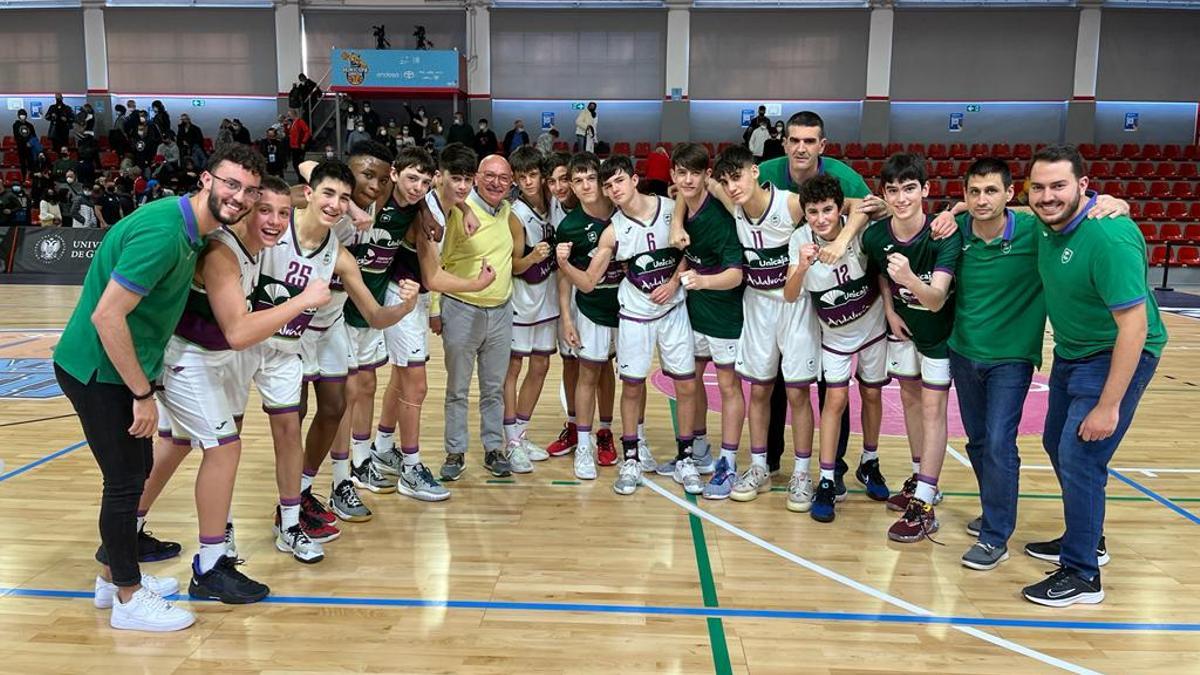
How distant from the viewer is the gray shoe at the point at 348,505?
4.95 m

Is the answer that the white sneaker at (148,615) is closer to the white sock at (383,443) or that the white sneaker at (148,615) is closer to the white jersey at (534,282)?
the white sock at (383,443)

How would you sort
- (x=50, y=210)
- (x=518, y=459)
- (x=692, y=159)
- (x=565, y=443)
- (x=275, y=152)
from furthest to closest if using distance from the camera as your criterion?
(x=275, y=152) < (x=50, y=210) < (x=565, y=443) < (x=518, y=459) < (x=692, y=159)

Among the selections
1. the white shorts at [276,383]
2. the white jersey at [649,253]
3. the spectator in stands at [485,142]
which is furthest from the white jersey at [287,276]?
the spectator in stands at [485,142]

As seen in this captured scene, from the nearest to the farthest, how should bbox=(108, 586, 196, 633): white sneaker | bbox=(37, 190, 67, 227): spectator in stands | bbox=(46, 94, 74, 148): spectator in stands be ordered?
bbox=(108, 586, 196, 633): white sneaker → bbox=(37, 190, 67, 227): spectator in stands → bbox=(46, 94, 74, 148): spectator in stands

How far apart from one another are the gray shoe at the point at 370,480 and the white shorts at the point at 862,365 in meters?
2.80

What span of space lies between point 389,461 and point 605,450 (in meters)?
1.47

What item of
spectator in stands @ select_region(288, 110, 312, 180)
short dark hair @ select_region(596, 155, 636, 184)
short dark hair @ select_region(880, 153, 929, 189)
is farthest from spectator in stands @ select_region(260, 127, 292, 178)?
short dark hair @ select_region(880, 153, 929, 189)

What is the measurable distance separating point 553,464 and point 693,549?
5.72 feet

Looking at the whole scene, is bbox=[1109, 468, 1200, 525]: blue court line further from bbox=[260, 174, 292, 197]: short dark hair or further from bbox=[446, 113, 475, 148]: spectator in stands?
bbox=[446, 113, 475, 148]: spectator in stands

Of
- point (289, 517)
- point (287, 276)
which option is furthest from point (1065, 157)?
point (289, 517)

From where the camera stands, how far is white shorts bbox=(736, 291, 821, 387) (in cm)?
508

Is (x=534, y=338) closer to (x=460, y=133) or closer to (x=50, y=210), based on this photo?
(x=460, y=133)

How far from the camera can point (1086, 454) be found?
3893mm

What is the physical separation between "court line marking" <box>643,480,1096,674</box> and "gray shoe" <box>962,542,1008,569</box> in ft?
2.01
